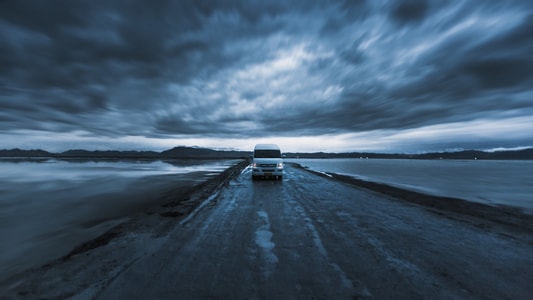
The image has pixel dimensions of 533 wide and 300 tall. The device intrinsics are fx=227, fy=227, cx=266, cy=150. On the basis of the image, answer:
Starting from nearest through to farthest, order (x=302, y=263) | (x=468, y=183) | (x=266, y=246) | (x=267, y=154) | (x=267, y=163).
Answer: (x=302, y=263) → (x=266, y=246) → (x=267, y=163) → (x=267, y=154) → (x=468, y=183)

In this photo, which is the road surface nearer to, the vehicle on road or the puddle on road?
the puddle on road

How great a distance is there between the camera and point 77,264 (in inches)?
166

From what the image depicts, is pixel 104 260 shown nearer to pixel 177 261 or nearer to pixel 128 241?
pixel 128 241

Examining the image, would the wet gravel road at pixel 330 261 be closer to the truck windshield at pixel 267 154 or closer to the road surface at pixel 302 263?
the road surface at pixel 302 263

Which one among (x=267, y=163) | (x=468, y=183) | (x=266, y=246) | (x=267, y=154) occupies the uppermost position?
(x=267, y=154)

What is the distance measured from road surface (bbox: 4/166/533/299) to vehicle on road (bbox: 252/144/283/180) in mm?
10871

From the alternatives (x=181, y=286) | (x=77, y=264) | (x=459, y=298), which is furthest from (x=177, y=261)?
(x=459, y=298)

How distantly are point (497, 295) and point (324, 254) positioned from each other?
247cm

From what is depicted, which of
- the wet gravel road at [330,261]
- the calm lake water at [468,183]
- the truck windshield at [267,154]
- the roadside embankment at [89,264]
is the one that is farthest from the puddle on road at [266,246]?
the calm lake water at [468,183]

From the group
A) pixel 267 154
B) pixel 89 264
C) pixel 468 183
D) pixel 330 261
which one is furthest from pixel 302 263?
pixel 468 183

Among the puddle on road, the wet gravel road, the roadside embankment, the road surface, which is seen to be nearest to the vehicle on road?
the wet gravel road

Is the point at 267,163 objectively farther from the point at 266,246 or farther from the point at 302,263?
the point at 302,263

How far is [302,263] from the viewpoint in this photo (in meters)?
4.10

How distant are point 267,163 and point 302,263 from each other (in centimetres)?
1399
